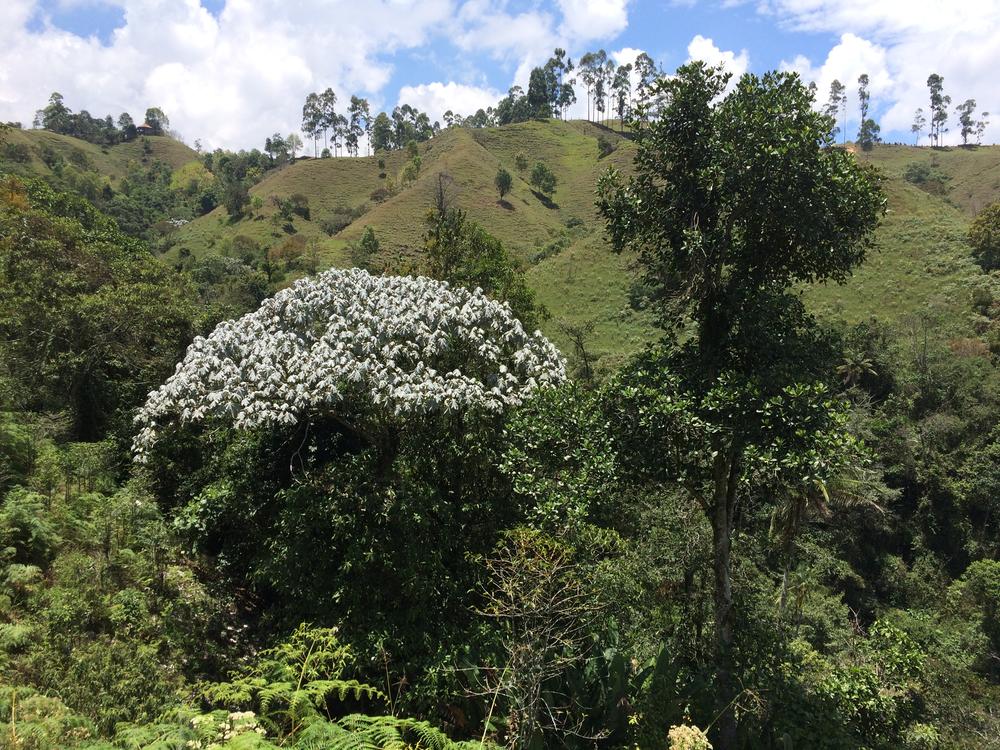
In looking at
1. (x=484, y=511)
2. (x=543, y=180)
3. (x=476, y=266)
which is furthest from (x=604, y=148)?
(x=484, y=511)

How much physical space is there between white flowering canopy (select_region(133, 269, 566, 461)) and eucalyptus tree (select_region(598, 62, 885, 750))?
2.11 metres

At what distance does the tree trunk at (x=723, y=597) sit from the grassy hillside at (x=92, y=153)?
250 ft

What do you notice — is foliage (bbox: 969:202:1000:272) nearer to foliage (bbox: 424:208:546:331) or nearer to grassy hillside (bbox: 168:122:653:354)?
grassy hillside (bbox: 168:122:653:354)

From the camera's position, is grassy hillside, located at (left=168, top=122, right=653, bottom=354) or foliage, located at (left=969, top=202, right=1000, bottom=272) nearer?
foliage, located at (left=969, top=202, right=1000, bottom=272)

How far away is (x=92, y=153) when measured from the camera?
102125 millimetres

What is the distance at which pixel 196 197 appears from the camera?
87.8m

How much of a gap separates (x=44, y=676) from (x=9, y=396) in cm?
848

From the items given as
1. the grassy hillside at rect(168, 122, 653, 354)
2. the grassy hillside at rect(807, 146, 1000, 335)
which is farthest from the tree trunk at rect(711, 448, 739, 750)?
the grassy hillside at rect(807, 146, 1000, 335)

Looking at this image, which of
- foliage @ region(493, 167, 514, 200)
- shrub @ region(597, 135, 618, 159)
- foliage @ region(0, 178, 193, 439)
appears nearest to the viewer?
foliage @ region(0, 178, 193, 439)

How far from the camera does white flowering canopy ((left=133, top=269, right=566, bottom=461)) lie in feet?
24.1

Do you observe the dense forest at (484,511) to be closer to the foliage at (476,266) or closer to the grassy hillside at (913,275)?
the foliage at (476,266)

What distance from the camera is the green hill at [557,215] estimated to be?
38.4 meters

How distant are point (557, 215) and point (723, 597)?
75245 mm

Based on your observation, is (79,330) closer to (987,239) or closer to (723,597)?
(723,597)
